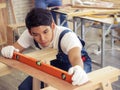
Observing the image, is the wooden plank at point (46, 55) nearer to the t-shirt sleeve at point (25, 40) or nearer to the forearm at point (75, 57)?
the t-shirt sleeve at point (25, 40)

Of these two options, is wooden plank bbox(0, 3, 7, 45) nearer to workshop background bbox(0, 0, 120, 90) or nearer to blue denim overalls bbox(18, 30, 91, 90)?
workshop background bbox(0, 0, 120, 90)

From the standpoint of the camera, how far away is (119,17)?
3.04 meters

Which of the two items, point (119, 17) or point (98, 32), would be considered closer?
point (119, 17)

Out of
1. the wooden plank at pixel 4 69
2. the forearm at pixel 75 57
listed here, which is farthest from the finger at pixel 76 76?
the wooden plank at pixel 4 69

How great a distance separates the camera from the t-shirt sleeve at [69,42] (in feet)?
5.24

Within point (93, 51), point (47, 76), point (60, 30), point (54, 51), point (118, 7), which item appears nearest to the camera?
point (47, 76)

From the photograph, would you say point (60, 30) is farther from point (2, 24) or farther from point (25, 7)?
point (25, 7)

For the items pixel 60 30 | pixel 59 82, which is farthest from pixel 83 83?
pixel 60 30

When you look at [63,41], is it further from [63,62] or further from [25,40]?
[25,40]

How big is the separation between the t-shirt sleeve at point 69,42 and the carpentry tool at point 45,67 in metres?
0.21

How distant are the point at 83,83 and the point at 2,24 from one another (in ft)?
10.5

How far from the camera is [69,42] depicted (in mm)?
1615

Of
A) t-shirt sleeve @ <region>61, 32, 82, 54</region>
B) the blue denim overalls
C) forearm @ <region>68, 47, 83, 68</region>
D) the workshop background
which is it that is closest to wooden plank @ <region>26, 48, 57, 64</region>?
the blue denim overalls

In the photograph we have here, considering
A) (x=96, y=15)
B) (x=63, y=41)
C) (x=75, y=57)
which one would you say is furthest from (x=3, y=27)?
(x=75, y=57)
